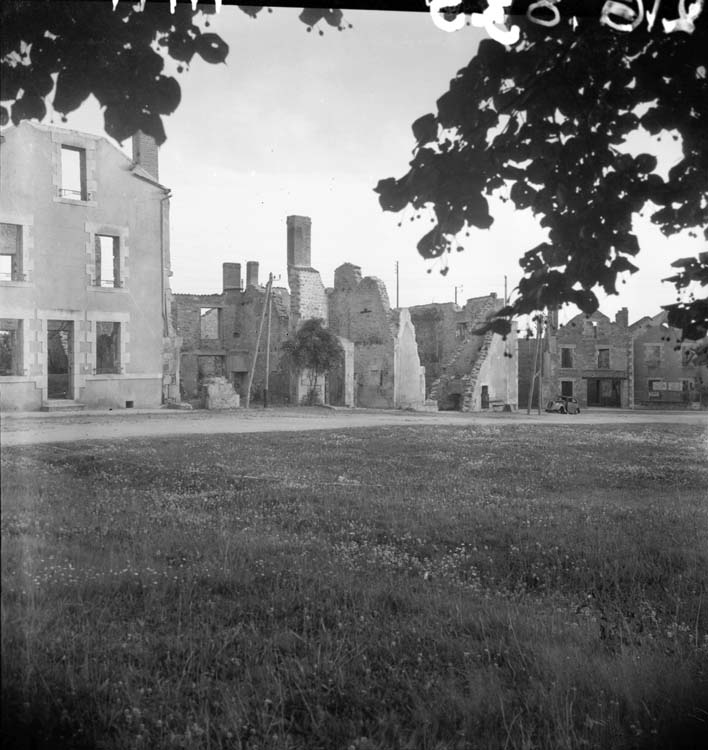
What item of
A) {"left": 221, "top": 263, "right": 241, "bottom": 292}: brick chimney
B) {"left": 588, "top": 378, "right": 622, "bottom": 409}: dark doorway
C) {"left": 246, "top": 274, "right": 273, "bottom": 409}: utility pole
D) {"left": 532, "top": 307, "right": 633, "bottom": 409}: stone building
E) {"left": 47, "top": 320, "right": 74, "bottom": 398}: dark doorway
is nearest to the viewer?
{"left": 47, "top": 320, "right": 74, "bottom": 398}: dark doorway

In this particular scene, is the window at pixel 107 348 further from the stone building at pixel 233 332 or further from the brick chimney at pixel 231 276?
the brick chimney at pixel 231 276

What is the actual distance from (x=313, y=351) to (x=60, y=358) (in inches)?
33.7

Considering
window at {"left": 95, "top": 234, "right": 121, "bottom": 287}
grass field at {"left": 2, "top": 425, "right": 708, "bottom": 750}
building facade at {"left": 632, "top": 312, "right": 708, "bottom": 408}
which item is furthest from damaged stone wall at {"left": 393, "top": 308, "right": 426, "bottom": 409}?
window at {"left": 95, "top": 234, "right": 121, "bottom": 287}

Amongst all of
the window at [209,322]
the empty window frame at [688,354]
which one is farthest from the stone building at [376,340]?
the empty window frame at [688,354]

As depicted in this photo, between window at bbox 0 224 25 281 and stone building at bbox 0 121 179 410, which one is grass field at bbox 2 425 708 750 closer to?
stone building at bbox 0 121 179 410

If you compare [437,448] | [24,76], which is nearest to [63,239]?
[24,76]

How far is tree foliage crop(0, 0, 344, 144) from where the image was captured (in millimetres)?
2061

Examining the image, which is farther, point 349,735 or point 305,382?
point 305,382

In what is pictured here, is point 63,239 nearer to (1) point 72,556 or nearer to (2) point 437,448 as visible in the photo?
(1) point 72,556

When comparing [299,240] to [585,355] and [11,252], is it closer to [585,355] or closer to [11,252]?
[11,252]

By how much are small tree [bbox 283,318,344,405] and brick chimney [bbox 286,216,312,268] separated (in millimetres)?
219

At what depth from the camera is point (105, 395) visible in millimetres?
2357

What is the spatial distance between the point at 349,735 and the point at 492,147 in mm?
1971

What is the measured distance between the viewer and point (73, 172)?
7.22 ft
